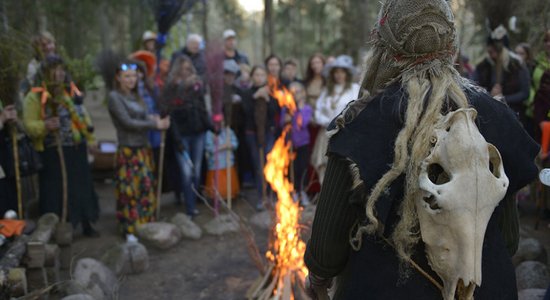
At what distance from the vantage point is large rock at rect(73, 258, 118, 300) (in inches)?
168

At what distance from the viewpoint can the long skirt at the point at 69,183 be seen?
588 cm

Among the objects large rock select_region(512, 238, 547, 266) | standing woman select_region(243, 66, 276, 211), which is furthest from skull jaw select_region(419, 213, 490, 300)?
standing woman select_region(243, 66, 276, 211)

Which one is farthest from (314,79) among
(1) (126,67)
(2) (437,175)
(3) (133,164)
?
(2) (437,175)

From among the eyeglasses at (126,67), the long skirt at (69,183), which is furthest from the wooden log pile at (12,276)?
the eyeglasses at (126,67)

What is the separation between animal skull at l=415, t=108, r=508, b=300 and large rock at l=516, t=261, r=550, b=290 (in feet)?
9.64

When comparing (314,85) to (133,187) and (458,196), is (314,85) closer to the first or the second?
(133,187)

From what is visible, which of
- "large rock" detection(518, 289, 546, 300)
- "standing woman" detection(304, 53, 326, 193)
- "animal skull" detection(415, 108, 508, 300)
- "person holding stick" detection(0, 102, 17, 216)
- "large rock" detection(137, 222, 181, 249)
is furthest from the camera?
"standing woman" detection(304, 53, 326, 193)

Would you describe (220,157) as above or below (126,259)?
above

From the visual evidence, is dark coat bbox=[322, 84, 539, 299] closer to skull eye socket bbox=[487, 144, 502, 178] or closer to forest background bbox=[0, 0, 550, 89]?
skull eye socket bbox=[487, 144, 502, 178]

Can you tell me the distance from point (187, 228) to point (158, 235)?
1.50ft

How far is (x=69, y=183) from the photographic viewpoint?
5.97 metres

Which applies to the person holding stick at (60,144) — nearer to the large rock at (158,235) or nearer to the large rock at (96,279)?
the large rock at (158,235)

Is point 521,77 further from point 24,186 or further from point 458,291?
point 24,186

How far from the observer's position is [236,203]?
7.72 metres
